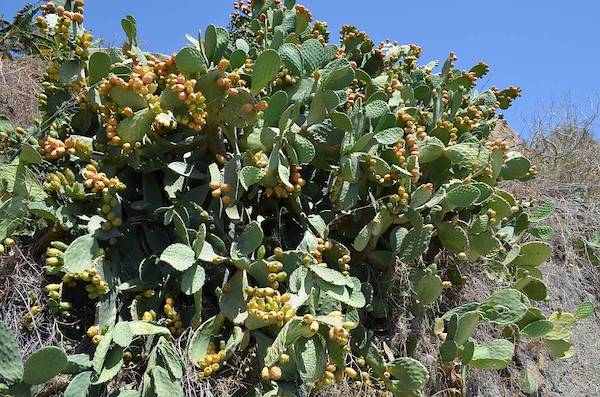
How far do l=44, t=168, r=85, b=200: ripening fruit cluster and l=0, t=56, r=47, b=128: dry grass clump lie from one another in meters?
1.90

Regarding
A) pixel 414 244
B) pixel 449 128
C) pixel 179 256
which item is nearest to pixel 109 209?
pixel 179 256

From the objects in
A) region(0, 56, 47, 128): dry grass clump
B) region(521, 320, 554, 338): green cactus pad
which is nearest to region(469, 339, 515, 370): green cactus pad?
region(521, 320, 554, 338): green cactus pad

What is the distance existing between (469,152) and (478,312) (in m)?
0.74

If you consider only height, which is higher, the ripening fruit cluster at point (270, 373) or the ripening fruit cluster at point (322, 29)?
the ripening fruit cluster at point (322, 29)

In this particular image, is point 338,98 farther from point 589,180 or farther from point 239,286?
point 589,180

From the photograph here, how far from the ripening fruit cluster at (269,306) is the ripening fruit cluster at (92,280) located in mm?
481

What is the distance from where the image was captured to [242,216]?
2414 millimetres

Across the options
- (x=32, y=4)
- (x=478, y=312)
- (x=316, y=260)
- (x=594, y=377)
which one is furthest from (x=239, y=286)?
(x=32, y=4)

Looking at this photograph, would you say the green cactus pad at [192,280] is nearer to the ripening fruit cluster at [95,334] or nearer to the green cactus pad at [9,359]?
the ripening fruit cluster at [95,334]

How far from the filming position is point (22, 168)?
219cm

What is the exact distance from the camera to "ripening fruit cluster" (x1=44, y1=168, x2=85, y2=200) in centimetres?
222

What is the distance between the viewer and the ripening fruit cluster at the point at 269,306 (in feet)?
6.86

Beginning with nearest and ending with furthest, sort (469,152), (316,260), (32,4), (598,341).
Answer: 1. (316,260)
2. (469,152)
3. (598,341)
4. (32,4)

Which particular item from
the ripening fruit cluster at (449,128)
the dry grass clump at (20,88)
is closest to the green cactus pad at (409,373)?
the ripening fruit cluster at (449,128)
